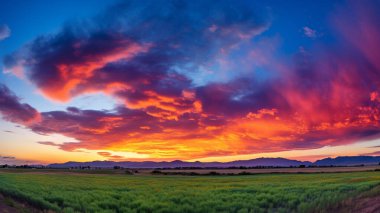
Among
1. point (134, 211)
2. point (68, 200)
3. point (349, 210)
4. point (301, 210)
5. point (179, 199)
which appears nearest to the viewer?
point (349, 210)

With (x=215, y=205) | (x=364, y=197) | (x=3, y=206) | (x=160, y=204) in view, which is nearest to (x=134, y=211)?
(x=160, y=204)

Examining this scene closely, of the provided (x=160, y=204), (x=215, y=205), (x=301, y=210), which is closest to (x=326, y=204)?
(x=301, y=210)

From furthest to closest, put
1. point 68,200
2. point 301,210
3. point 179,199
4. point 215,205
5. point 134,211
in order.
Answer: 1. point 179,199
2. point 68,200
3. point 215,205
4. point 134,211
5. point 301,210

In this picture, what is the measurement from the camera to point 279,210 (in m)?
25.5

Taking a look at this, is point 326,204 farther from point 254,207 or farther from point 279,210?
point 254,207

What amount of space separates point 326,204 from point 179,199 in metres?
13.6

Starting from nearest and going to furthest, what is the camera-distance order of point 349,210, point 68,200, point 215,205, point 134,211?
point 349,210 → point 134,211 → point 215,205 → point 68,200

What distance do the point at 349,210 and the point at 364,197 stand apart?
3498 millimetres

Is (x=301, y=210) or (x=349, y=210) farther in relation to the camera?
(x=301, y=210)

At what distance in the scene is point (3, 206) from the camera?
22.4m

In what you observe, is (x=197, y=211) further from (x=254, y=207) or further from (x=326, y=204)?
(x=326, y=204)

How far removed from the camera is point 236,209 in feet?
89.9

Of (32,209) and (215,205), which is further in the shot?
(215,205)

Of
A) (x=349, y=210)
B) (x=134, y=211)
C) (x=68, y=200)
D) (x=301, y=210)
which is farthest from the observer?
(x=68, y=200)
